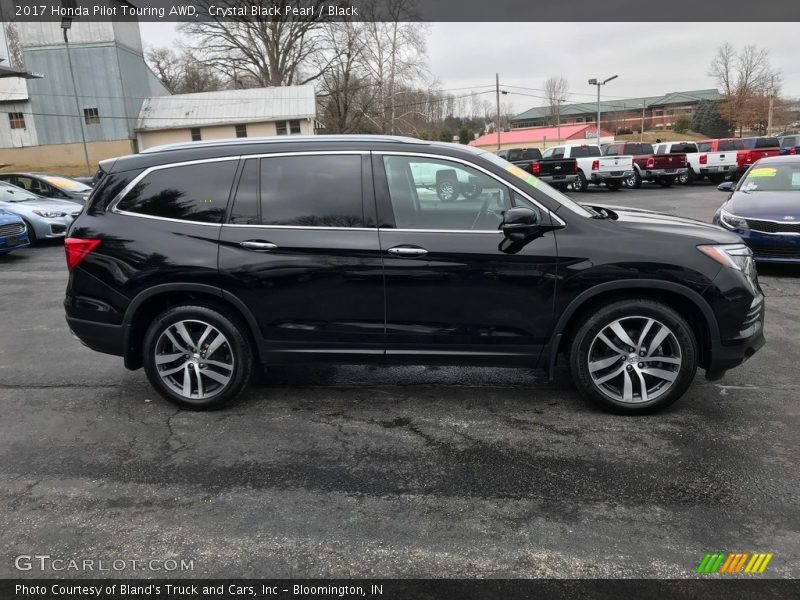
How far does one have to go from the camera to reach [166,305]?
169 inches

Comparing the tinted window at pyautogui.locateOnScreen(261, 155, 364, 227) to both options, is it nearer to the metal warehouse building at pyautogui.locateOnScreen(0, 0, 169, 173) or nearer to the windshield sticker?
the windshield sticker

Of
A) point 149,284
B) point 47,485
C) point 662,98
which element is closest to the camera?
point 47,485

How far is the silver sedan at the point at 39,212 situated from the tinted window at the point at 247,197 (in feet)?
33.4

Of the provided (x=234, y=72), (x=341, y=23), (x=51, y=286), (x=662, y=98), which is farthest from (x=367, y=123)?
(x=662, y=98)

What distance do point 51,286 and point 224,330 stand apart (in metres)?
6.33

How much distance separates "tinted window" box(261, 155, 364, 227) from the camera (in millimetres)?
4020

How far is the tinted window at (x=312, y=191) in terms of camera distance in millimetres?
4020

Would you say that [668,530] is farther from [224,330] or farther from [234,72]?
[234,72]

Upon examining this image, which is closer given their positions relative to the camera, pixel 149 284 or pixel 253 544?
pixel 253 544

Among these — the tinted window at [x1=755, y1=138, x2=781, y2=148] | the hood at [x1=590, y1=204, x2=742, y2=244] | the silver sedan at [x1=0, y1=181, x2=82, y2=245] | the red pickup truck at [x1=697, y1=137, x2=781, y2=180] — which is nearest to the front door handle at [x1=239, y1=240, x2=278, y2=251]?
the hood at [x1=590, y1=204, x2=742, y2=244]

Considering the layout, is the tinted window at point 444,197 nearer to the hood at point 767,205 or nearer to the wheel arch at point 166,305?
the wheel arch at point 166,305

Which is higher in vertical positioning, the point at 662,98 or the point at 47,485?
the point at 662,98

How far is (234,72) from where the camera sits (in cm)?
5212

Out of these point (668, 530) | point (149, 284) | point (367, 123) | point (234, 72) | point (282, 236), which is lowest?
point (668, 530)
